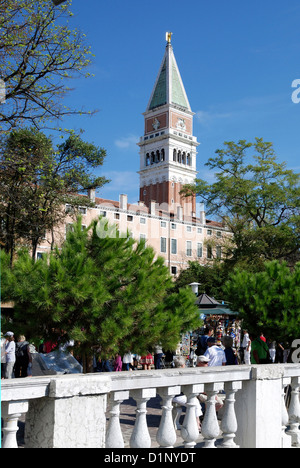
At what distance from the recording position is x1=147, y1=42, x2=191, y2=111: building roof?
9725 cm

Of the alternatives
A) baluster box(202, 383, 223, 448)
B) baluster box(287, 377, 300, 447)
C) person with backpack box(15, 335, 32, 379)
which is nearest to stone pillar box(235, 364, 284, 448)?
baluster box(202, 383, 223, 448)

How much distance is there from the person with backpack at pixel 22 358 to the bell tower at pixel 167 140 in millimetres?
79922

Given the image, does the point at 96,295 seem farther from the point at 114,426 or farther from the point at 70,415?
the point at 70,415

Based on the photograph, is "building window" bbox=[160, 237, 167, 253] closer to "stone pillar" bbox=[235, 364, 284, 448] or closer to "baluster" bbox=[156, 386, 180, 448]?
"stone pillar" bbox=[235, 364, 284, 448]

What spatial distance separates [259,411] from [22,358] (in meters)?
8.72

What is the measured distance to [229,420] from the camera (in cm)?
435

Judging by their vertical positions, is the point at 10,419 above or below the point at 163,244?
below

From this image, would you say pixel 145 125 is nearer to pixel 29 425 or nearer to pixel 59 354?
pixel 59 354

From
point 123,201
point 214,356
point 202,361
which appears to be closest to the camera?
point 202,361

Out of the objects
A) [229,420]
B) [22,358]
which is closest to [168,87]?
[22,358]

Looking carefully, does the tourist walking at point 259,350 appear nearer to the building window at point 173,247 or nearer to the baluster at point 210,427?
the baluster at point 210,427

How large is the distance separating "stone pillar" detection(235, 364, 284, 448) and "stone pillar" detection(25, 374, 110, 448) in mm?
1683
